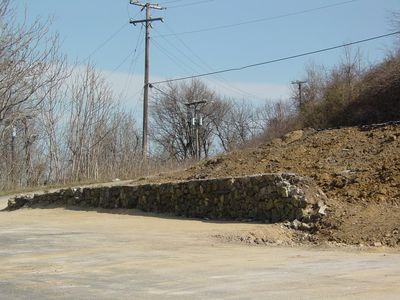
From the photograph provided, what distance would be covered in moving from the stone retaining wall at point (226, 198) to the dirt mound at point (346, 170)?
87cm

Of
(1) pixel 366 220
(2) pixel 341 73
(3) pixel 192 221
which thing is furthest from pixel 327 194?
(2) pixel 341 73

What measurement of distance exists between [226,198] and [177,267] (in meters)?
8.56

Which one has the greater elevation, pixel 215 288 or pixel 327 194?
pixel 327 194

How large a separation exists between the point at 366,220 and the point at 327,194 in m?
2.41

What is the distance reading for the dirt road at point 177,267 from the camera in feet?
25.6

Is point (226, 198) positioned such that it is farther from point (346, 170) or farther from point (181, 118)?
point (181, 118)

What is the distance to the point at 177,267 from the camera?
10.2 metres

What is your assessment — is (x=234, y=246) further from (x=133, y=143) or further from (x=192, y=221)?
(x=133, y=143)

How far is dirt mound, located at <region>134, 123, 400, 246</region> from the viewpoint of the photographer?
14453 millimetres

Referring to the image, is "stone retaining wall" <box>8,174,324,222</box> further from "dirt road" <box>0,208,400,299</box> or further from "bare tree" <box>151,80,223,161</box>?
"bare tree" <box>151,80,223,161</box>

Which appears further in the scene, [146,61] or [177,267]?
[146,61]

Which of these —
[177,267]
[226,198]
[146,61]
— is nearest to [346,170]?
[226,198]

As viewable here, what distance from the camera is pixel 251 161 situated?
23047 mm

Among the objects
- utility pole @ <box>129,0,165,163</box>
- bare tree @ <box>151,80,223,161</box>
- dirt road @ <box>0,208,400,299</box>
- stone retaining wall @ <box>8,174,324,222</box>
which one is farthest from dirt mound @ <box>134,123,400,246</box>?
bare tree @ <box>151,80,223,161</box>
